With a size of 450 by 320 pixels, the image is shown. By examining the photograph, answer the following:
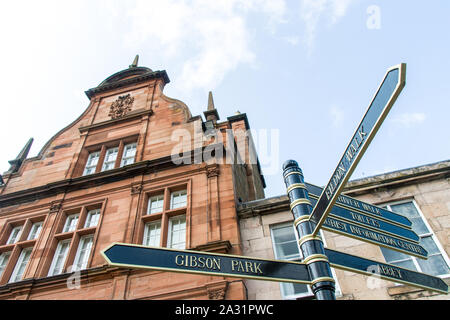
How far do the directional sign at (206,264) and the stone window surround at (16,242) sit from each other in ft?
27.6

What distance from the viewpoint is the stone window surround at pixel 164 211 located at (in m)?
9.84

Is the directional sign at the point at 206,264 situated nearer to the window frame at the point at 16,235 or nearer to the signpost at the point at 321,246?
the signpost at the point at 321,246

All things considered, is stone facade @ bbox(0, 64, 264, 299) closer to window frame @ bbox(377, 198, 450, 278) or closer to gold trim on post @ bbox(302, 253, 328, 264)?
window frame @ bbox(377, 198, 450, 278)

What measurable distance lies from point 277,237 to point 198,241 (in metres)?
2.09

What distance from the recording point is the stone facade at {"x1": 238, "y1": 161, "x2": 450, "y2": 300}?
7375 mm

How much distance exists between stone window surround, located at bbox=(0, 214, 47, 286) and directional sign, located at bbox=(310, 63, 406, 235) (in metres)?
9.77

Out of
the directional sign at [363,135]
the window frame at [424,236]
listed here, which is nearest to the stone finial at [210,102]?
the window frame at [424,236]

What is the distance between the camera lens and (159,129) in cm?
1390

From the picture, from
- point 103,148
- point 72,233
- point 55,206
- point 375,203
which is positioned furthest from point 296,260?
point 103,148

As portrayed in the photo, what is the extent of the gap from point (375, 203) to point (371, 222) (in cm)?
555

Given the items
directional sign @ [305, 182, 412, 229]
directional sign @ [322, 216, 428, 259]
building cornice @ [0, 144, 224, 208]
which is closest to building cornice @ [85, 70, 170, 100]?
building cornice @ [0, 144, 224, 208]

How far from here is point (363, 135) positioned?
9.07ft

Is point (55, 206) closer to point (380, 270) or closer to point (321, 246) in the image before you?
point (321, 246)
